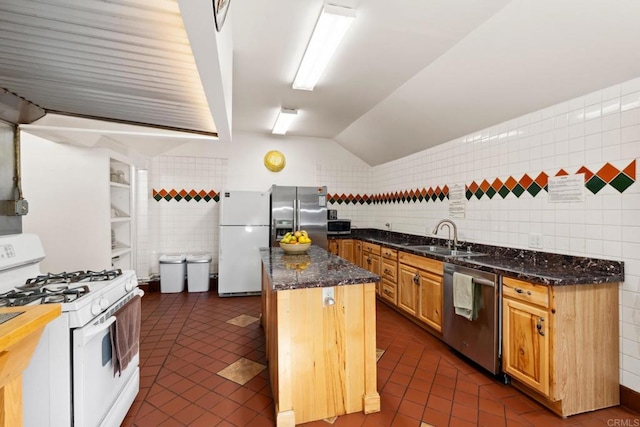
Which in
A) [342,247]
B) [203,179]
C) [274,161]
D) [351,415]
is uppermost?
[274,161]

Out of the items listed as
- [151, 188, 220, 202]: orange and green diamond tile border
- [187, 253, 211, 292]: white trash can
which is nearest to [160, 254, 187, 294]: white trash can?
[187, 253, 211, 292]: white trash can

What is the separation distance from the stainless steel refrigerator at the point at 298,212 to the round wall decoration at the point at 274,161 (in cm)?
81

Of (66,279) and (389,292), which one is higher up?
(66,279)

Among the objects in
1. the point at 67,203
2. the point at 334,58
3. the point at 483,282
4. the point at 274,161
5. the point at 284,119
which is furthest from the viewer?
the point at 274,161

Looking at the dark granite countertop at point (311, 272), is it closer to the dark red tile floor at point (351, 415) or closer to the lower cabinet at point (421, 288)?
the dark red tile floor at point (351, 415)

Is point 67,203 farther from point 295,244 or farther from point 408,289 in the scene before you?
point 408,289

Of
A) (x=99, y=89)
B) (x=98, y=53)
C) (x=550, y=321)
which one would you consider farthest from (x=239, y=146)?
(x=550, y=321)

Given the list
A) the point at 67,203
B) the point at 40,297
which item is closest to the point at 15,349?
the point at 40,297

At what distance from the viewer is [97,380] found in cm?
154

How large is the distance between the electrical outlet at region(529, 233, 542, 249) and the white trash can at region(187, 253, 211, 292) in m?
4.37

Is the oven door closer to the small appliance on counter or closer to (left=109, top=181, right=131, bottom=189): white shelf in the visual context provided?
(left=109, top=181, right=131, bottom=189): white shelf

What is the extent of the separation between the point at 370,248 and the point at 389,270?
0.63 metres

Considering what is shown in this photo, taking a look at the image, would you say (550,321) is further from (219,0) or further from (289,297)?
(219,0)

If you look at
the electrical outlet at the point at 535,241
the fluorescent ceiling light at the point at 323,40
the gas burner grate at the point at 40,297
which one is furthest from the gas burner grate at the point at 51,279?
the electrical outlet at the point at 535,241
